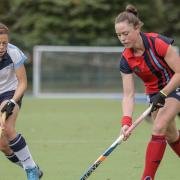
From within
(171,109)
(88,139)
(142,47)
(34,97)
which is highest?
(142,47)

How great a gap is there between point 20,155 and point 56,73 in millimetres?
10934

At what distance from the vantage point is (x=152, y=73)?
5.46m

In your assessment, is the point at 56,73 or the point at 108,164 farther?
the point at 56,73

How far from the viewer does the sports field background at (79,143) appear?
6.26 meters

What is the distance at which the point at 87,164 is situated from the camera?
6.66 metres

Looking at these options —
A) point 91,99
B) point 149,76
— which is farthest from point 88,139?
point 91,99

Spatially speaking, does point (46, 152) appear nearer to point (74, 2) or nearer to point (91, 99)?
point (91, 99)

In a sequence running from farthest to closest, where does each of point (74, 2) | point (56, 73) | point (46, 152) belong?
point (74, 2), point (56, 73), point (46, 152)

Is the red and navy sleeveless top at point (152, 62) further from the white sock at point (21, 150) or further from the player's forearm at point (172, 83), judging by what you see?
the white sock at point (21, 150)

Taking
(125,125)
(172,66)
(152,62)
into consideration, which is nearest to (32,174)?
(125,125)

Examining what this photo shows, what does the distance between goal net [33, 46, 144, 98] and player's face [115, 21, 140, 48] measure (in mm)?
10760

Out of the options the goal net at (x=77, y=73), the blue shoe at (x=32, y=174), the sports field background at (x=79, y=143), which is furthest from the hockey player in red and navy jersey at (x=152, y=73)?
the goal net at (x=77, y=73)

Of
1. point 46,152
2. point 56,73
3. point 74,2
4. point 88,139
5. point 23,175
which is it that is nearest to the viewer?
point 23,175

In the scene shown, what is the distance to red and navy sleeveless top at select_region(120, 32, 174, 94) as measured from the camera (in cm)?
534
